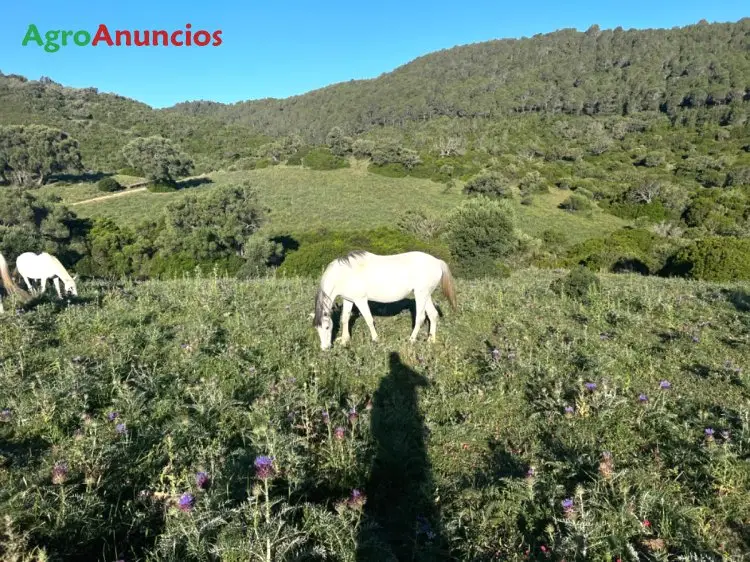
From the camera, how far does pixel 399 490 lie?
392cm

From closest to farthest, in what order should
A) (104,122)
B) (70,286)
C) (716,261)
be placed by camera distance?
(70,286)
(716,261)
(104,122)

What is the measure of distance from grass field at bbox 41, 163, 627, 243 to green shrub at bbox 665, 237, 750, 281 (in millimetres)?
18335

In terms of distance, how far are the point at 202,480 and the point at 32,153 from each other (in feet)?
229

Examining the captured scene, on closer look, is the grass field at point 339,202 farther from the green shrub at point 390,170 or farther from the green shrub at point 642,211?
the green shrub at point 390,170

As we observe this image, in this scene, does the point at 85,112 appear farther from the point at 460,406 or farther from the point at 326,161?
the point at 460,406

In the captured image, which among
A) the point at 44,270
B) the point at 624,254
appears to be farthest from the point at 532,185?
the point at 44,270

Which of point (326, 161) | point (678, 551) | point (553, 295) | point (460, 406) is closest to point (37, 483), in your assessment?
point (460, 406)

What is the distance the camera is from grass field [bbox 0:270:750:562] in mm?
3010

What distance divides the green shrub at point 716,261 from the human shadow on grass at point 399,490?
16.8 meters

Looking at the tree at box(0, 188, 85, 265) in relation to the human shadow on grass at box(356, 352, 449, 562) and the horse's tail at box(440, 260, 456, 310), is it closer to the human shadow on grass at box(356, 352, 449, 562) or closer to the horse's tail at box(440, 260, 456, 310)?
the horse's tail at box(440, 260, 456, 310)

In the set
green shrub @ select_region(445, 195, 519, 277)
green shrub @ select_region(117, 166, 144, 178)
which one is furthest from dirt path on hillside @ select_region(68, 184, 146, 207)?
green shrub @ select_region(445, 195, 519, 277)

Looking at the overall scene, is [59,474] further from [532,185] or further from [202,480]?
[532,185]

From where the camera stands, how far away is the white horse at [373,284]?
6.80 metres

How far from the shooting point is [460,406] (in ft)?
16.8
